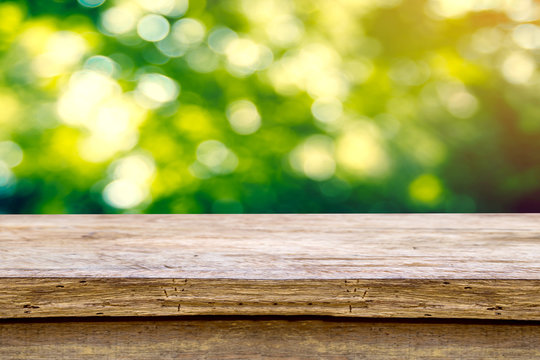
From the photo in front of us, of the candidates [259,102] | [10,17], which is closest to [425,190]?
[259,102]

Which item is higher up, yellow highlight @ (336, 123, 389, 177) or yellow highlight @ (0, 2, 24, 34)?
yellow highlight @ (0, 2, 24, 34)

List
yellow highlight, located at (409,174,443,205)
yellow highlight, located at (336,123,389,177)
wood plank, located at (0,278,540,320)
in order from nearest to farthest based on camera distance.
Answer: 1. wood plank, located at (0,278,540,320)
2. yellow highlight, located at (336,123,389,177)
3. yellow highlight, located at (409,174,443,205)

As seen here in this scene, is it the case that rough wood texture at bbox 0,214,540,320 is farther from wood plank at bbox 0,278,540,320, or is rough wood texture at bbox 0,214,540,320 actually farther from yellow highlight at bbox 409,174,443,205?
yellow highlight at bbox 409,174,443,205

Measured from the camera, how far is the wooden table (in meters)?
0.49

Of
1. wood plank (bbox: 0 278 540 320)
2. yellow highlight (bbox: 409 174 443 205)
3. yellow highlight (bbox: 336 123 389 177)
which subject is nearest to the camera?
wood plank (bbox: 0 278 540 320)

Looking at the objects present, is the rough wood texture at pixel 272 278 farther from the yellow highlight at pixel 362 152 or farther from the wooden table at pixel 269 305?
the yellow highlight at pixel 362 152

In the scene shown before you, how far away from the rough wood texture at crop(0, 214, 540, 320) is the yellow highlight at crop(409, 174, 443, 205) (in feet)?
4.22

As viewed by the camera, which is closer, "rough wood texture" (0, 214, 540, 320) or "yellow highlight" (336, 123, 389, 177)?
"rough wood texture" (0, 214, 540, 320)

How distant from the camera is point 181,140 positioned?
1.92 metres

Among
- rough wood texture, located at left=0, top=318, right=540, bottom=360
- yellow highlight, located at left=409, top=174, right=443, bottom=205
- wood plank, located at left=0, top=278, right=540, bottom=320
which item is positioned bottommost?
yellow highlight, located at left=409, top=174, right=443, bottom=205

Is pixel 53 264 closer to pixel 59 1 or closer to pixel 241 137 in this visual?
pixel 241 137

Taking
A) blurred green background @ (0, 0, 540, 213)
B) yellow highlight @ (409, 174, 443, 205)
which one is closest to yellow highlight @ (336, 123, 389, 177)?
blurred green background @ (0, 0, 540, 213)

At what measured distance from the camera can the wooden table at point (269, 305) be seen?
49 centimetres

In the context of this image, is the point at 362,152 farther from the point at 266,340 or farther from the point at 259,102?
the point at 266,340
